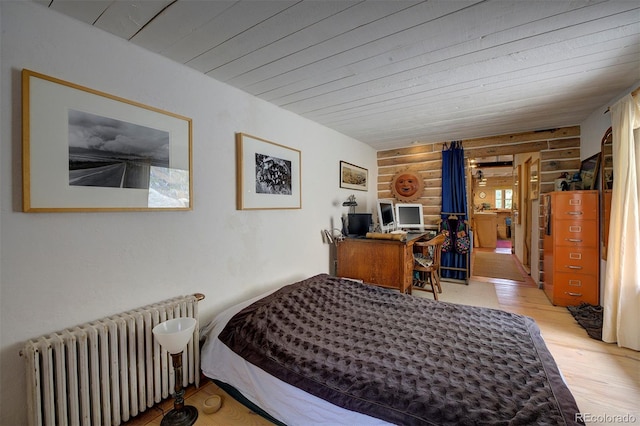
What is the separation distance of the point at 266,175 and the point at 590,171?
376 cm

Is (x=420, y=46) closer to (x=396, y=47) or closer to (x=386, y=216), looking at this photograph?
(x=396, y=47)

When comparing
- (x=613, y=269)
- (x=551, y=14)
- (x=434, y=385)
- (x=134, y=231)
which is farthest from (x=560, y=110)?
(x=134, y=231)

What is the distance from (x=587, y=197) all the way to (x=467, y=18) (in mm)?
2868

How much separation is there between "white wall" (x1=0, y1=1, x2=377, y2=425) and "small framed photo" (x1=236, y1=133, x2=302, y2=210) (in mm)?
74

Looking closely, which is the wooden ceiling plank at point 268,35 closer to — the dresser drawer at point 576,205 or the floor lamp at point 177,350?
the floor lamp at point 177,350

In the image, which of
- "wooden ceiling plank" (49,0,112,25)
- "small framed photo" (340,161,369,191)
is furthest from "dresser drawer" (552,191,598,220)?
"wooden ceiling plank" (49,0,112,25)

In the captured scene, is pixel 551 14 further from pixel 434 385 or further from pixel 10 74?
pixel 10 74

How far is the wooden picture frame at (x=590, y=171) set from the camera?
294 centimetres

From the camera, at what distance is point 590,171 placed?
3.12 metres

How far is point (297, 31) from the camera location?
4.79 feet

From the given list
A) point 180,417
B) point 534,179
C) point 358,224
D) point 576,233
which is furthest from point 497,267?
point 180,417

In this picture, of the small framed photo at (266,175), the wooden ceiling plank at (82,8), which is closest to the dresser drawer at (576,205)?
the small framed photo at (266,175)

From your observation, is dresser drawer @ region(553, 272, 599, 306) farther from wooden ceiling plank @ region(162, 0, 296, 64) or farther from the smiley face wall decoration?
wooden ceiling plank @ region(162, 0, 296, 64)

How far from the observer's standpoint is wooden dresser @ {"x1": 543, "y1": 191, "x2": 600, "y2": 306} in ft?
9.73
